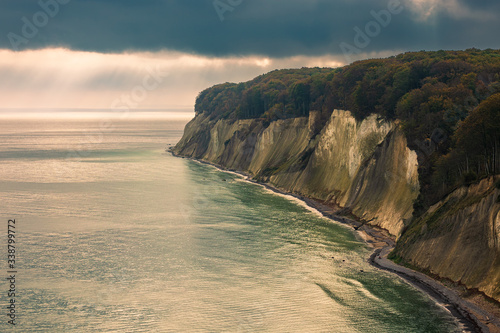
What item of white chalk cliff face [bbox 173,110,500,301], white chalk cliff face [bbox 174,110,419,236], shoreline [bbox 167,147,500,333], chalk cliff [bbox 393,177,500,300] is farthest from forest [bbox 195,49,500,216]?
shoreline [bbox 167,147,500,333]

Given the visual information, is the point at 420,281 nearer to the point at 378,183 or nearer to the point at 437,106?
the point at 378,183

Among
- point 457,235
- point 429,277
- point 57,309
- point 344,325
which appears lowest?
point 57,309

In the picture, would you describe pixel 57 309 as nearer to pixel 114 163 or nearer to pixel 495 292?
pixel 495 292

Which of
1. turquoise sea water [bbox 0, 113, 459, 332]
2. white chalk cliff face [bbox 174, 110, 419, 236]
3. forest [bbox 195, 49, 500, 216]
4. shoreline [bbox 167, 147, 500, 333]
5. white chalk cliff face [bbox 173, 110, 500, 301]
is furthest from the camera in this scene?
white chalk cliff face [bbox 174, 110, 419, 236]

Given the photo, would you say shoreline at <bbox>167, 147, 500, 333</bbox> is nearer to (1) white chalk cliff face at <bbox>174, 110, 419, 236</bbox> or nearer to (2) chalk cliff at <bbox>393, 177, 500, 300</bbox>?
(2) chalk cliff at <bbox>393, 177, 500, 300</bbox>

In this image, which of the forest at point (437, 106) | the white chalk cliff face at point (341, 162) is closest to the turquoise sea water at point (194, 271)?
the white chalk cliff face at point (341, 162)

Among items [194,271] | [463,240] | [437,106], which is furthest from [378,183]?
[194,271]

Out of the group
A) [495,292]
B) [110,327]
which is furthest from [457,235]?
[110,327]
